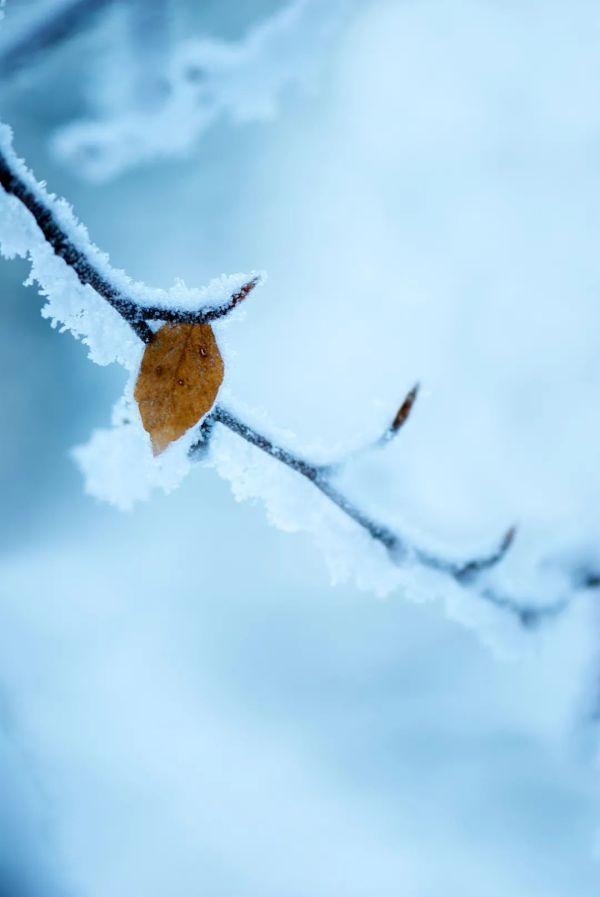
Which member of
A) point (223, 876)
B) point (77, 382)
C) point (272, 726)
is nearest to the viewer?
point (223, 876)

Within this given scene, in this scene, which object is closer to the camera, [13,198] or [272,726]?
[13,198]

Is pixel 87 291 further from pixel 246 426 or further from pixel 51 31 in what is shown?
pixel 51 31

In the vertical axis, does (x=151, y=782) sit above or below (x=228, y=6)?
below

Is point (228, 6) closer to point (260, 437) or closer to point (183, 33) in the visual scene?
point (183, 33)

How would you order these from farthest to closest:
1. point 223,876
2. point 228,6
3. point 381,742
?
point 228,6
point 381,742
point 223,876

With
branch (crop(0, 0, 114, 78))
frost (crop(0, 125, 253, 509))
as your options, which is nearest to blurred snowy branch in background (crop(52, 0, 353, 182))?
branch (crop(0, 0, 114, 78))

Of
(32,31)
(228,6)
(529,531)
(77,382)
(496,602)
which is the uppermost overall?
(228,6)

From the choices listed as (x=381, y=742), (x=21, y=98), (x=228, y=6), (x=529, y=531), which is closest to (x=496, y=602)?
(x=529, y=531)
